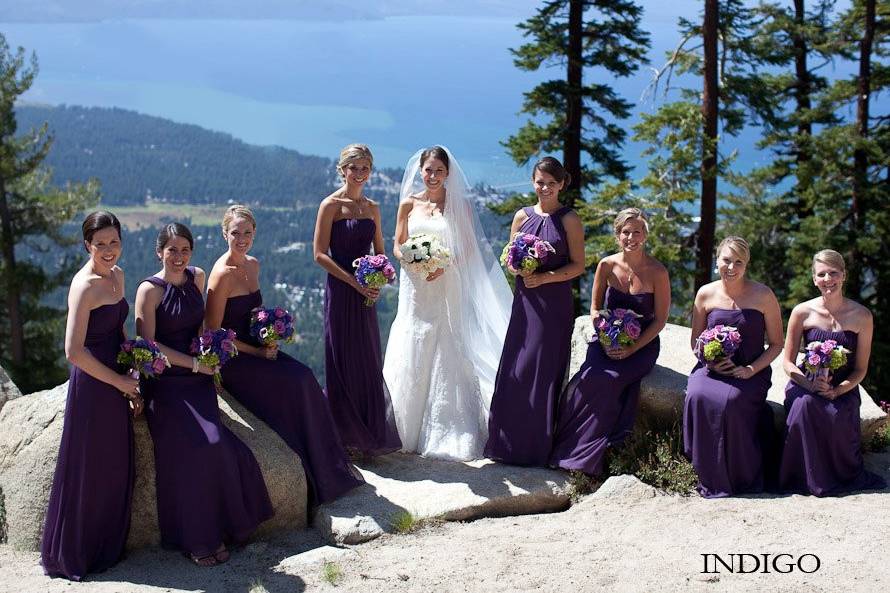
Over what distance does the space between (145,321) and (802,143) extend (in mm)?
21223

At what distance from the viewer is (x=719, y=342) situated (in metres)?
7.79

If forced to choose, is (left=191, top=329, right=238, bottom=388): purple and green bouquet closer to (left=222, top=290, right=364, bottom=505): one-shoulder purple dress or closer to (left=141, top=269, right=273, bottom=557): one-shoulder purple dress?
(left=141, top=269, right=273, bottom=557): one-shoulder purple dress

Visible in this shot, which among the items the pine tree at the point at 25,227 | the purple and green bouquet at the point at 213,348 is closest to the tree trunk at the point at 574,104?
the purple and green bouquet at the point at 213,348

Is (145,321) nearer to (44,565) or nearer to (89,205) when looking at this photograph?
(44,565)

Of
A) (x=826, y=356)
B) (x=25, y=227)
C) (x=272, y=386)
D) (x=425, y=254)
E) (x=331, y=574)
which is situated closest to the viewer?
(x=331, y=574)

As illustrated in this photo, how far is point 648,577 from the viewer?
6.46 metres

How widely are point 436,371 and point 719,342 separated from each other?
2656mm

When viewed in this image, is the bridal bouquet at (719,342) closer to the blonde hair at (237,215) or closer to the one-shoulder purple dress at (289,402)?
the one-shoulder purple dress at (289,402)

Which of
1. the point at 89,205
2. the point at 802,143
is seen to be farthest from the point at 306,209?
the point at 802,143

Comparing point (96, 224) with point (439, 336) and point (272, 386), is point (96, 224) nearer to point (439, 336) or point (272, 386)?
point (272, 386)

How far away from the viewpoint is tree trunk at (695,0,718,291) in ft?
60.7

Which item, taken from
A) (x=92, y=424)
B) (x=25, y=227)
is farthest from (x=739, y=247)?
(x=25, y=227)

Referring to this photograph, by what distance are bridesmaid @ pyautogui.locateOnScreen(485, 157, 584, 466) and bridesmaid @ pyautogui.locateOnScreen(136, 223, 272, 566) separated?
241cm

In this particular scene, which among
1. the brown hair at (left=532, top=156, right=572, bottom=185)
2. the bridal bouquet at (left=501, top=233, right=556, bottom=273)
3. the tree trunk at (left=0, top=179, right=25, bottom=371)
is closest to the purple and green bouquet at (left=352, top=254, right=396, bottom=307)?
the bridal bouquet at (left=501, top=233, right=556, bottom=273)
